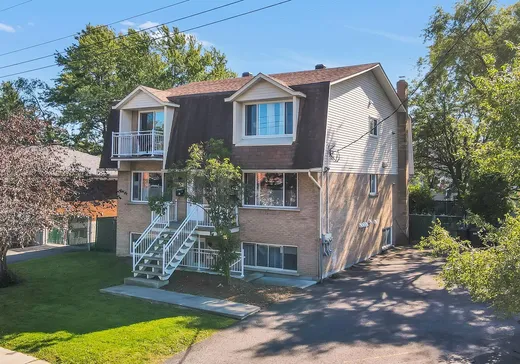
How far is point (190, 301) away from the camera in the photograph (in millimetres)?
12180

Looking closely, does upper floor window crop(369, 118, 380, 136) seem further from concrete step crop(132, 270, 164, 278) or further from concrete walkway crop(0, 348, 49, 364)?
concrete walkway crop(0, 348, 49, 364)

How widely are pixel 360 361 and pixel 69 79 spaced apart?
3634 centimetres

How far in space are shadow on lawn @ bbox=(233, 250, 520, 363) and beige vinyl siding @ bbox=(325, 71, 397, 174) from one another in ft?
16.7

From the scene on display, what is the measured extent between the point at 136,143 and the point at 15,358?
11547mm

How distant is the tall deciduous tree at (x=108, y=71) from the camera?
34.6 m

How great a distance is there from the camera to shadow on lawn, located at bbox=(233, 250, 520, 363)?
907 centimetres

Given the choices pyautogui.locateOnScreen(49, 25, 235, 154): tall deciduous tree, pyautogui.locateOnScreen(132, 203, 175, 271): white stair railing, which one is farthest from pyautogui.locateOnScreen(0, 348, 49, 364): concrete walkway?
pyautogui.locateOnScreen(49, 25, 235, 154): tall deciduous tree

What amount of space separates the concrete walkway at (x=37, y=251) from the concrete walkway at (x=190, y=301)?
29.6ft

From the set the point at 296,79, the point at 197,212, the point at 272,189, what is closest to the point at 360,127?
the point at 296,79

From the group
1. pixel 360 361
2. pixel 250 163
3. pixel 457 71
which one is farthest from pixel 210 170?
pixel 457 71

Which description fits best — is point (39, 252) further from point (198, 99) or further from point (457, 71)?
point (457, 71)

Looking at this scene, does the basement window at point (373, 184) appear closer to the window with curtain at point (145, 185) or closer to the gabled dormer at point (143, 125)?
the gabled dormer at point (143, 125)

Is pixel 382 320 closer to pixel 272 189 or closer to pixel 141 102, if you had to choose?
pixel 272 189

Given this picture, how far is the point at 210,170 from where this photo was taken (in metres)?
13.0
